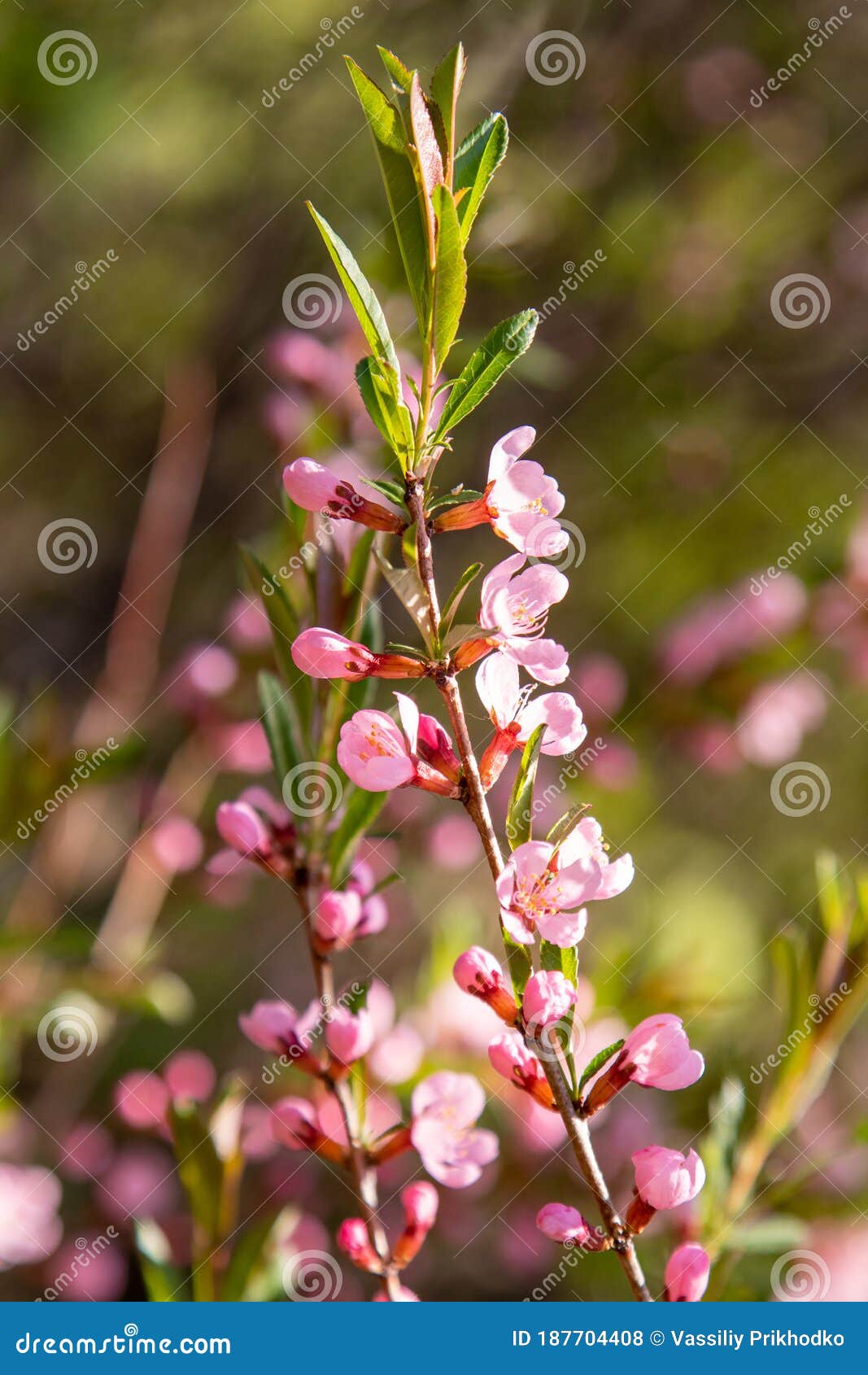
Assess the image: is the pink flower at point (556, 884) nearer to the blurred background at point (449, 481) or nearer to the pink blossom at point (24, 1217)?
the blurred background at point (449, 481)

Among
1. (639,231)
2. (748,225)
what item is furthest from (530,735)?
(748,225)

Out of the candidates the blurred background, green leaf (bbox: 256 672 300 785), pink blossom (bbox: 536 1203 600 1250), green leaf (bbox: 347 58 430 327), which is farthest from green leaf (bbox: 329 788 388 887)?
the blurred background

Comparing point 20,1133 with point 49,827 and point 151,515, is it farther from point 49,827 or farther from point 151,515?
point 151,515

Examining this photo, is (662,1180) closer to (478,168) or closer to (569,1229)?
(569,1229)

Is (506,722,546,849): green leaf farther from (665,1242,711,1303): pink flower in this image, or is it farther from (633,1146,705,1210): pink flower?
(665,1242,711,1303): pink flower

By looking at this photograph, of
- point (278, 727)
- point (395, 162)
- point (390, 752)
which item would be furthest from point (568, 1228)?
point (395, 162)
